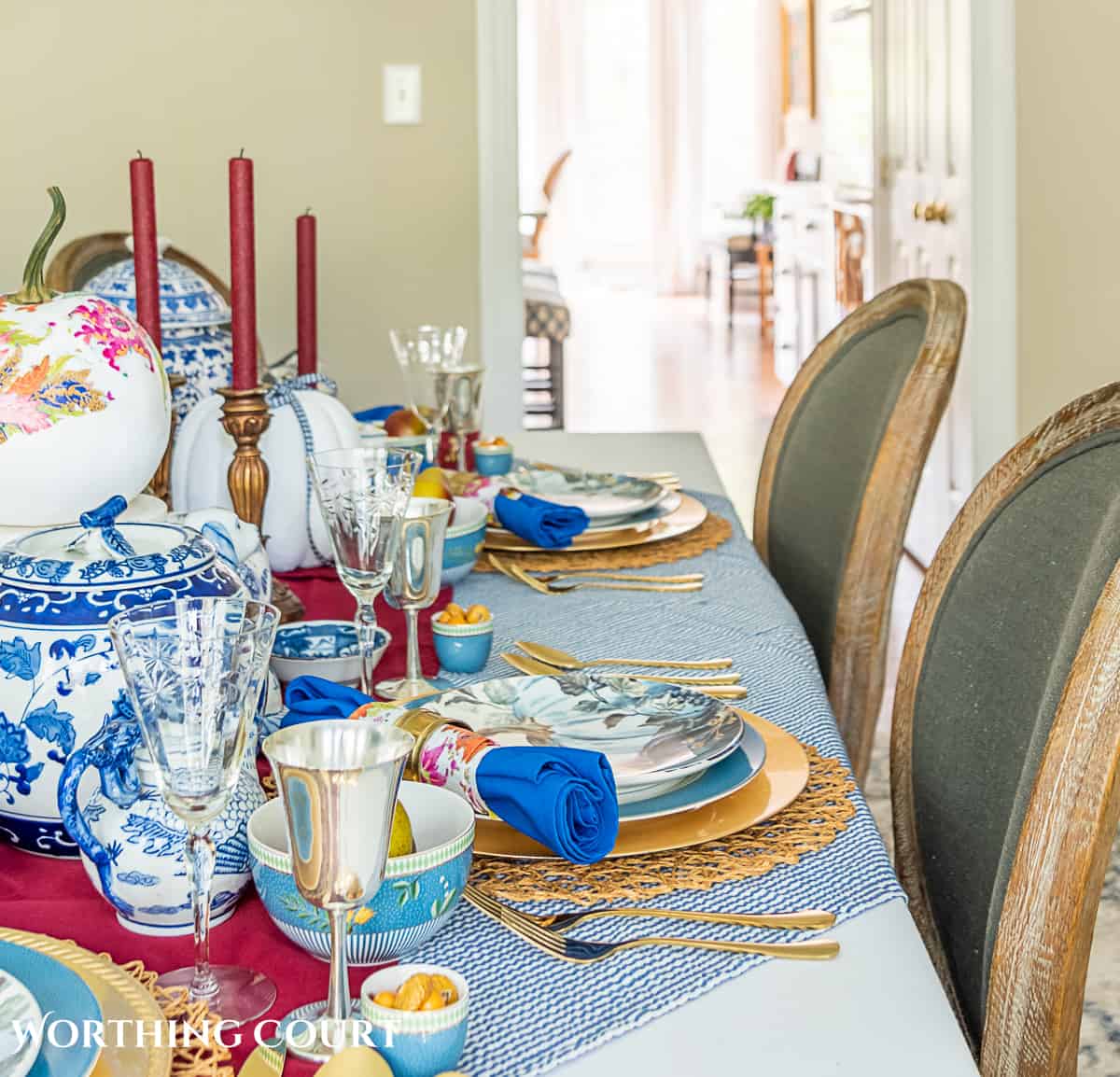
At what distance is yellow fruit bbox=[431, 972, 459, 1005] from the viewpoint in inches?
22.3

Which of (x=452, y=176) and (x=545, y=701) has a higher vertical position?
(x=452, y=176)

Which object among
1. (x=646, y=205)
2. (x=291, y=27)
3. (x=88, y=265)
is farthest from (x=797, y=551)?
(x=646, y=205)

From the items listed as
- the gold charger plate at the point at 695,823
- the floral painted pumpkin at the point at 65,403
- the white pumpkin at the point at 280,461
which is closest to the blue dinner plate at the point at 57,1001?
the gold charger plate at the point at 695,823

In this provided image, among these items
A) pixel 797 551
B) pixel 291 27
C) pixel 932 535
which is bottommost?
pixel 932 535

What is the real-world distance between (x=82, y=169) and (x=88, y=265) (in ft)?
1.90

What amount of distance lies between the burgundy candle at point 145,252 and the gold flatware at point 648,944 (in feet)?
2.01

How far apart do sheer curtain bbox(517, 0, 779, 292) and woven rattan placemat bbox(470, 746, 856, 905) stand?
10635 mm

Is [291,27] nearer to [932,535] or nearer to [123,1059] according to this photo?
[932,535]

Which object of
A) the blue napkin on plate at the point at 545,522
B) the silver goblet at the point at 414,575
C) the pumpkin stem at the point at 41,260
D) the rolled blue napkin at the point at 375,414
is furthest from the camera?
the rolled blue napkin at the point at 375,414

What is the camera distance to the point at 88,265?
222 cm

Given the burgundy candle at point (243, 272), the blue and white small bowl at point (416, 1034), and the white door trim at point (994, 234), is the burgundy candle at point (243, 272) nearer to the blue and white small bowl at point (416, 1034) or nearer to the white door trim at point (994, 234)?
the blue and white small bowl at point (416, 1034)

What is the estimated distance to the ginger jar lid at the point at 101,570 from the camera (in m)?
0.76

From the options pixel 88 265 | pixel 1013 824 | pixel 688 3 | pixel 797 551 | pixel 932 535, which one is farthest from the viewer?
pixel 688 3

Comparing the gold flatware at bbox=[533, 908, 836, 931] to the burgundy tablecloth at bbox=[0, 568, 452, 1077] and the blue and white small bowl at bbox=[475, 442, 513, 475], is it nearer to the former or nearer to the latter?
the burgundy tablecloth at bbox=[0, 568, 452, 1077]
